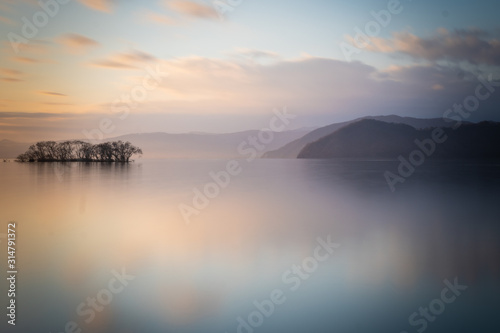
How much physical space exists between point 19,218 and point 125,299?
11.0 meters

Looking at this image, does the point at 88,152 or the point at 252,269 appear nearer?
the point at 252,269

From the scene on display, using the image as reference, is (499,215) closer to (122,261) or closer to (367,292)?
(367,292)

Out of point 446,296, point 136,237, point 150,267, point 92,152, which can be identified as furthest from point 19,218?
point 92,152

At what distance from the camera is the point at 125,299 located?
21.2 feet

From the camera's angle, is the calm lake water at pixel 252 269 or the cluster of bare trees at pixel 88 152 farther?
the cluster of bare trees at pixel 88 152

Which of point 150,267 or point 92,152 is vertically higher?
point 92,152

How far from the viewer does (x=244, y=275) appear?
7.86 meters

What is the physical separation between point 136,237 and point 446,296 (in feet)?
29.6

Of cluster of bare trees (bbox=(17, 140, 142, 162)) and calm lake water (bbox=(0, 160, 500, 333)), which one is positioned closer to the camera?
calm lake water (bbox=(0, 160, 500, 333))

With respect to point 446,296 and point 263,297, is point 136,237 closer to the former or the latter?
point 263,297

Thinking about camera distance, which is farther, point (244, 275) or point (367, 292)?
point (244, 275)

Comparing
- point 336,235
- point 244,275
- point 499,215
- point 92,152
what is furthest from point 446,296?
point 92,152

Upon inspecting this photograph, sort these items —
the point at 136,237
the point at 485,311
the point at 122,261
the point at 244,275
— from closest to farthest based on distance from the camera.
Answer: the point at 485,311
the point at 244,275
the point at 122,261
the point at 136,237

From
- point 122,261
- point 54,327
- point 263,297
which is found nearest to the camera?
point 54,327
